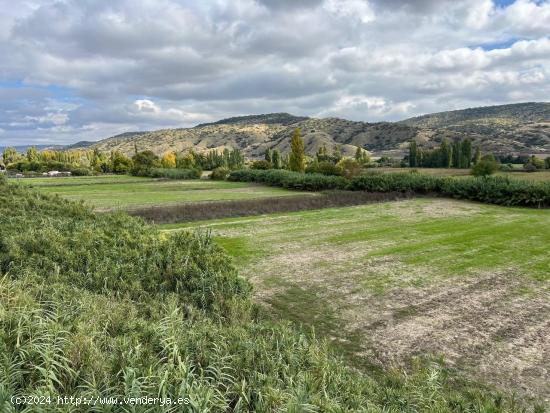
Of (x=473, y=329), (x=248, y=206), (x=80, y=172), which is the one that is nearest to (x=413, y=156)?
(x=248, y=206)

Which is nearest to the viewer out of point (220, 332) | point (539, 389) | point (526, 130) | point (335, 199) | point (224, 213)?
point (220, 332)

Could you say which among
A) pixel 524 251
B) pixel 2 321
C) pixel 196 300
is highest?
pixel 2 321

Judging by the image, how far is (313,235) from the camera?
20234 millimetres

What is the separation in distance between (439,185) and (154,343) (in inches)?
1433

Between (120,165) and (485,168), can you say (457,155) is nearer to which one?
(485,168)

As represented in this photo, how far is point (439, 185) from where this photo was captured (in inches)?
1468

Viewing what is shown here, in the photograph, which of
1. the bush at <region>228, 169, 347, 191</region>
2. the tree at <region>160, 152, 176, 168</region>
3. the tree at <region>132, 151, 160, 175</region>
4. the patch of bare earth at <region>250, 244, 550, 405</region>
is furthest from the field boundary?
the tree at <region>160, 152, 176, 168</region>

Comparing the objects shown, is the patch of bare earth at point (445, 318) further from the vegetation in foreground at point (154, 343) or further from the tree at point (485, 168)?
the tree at point (485, 168)

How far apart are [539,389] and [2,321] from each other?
300 inches

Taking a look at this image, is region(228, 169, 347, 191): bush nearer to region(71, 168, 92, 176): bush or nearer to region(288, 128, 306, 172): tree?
region(288, 128, 306, 172): tree

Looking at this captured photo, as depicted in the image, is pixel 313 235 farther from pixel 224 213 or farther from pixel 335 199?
pixel 335 199

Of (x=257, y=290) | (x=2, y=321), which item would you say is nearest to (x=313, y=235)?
(x=257, y=290)

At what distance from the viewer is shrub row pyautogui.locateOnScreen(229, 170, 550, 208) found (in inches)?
1216

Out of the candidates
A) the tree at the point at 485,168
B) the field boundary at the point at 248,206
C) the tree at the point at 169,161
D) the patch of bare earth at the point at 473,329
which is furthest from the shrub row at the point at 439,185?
the tree at the point at 169,161
